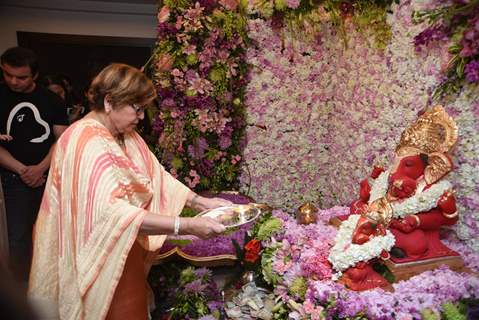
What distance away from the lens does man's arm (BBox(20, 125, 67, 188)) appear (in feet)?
8.59

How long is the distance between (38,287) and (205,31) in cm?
188

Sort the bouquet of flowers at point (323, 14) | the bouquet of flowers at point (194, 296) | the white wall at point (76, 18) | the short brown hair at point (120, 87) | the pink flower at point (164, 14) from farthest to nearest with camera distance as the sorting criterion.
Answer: the white wall at point (76, 18)
the pink flower at point (164, 14)
the bouquet of flowers at point (323, 14)
the bouquet of flowers at point (194, 296)
the short brown hair at point (120, 87)

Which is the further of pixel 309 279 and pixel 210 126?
pixel 210 126

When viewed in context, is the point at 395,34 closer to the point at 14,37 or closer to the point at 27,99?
the point at 27,99

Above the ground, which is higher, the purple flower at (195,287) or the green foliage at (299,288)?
the green foliage at (299,288)

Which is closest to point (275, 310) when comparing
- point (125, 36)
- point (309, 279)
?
point (309, 279)

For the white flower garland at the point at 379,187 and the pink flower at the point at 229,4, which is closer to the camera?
the white flower garland at the point at 379,187

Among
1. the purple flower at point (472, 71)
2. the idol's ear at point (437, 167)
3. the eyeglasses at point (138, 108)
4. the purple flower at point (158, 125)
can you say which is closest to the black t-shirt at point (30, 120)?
the purple flower at point (158, 125)

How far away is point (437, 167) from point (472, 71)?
41cm

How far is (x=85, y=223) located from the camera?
154 centimetres

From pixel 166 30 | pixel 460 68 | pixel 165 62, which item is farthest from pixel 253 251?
pixel 166 30

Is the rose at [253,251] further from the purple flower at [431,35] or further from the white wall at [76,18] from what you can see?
the white wall at [76,18]

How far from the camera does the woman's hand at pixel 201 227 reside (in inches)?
61.8

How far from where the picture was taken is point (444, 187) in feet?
5.57
